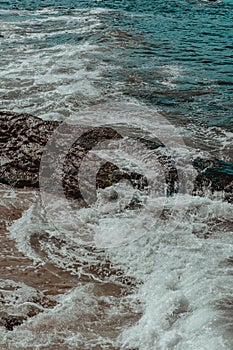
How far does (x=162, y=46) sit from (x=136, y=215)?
30.3 feet

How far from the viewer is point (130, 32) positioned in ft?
46.2

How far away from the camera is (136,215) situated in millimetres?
4312

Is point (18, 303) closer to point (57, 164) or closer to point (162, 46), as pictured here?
point (57, 164)

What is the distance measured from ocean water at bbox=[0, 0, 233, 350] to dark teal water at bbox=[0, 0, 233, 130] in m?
0.05

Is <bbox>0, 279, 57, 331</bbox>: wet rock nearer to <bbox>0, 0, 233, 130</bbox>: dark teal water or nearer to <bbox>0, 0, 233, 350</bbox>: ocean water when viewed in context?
<bbox>0, 0, 233, 350</bbox>: ocean water

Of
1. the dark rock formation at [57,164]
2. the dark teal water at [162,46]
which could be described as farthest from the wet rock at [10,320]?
the dark teal water at [162,46]

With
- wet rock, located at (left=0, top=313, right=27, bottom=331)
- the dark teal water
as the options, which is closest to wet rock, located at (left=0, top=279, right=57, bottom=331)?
wet rock, located at (left=0, top=313, right=27, bottom=331)

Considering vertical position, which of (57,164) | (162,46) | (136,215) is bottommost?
(136,215)

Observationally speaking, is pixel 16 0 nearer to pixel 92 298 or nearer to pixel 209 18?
pixel 209 18

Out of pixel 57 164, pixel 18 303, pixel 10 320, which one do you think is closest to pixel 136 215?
pixel 57 164

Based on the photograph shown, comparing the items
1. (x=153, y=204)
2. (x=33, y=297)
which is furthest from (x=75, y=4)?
(x=33, y=297)

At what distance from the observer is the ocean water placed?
2.89 meters

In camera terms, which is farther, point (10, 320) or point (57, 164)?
point (57, 164)

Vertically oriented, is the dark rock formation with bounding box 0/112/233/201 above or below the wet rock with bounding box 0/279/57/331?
above
